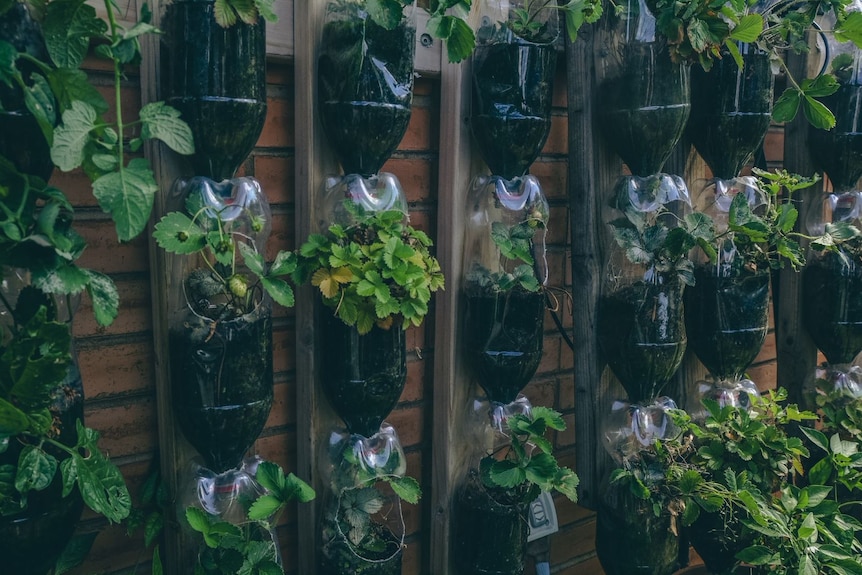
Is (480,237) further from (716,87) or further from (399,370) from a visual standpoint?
(716,87)

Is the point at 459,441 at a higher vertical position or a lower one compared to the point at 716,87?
lower

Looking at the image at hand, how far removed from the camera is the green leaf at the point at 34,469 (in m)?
1.03

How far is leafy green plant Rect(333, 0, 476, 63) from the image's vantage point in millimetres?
1265

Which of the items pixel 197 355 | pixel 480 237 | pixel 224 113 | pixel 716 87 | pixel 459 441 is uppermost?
pixel 716 87

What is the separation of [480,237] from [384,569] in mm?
706

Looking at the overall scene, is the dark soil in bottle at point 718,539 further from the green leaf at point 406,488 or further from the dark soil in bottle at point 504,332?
the green leaf at point 406,488

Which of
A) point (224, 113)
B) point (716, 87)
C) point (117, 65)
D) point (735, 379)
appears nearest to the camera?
point (117, 65)

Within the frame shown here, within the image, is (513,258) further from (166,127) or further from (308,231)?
(166,127)

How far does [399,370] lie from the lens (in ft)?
4.77

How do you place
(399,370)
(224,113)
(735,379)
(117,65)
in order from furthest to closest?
(735,379) < (399,370) < (224,113) < (117,65)

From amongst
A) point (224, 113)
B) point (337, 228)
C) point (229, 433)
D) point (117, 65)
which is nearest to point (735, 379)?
point (337, 228)

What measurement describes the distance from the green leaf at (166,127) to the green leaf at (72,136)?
0.25ft

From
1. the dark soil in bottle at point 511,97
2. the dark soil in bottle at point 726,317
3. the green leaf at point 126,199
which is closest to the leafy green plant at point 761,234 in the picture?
the dark soil in bottle at point 726,317

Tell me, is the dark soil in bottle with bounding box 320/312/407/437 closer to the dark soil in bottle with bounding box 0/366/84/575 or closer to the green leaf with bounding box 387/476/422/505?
the green leaf with bounding box 387/476/422/505
